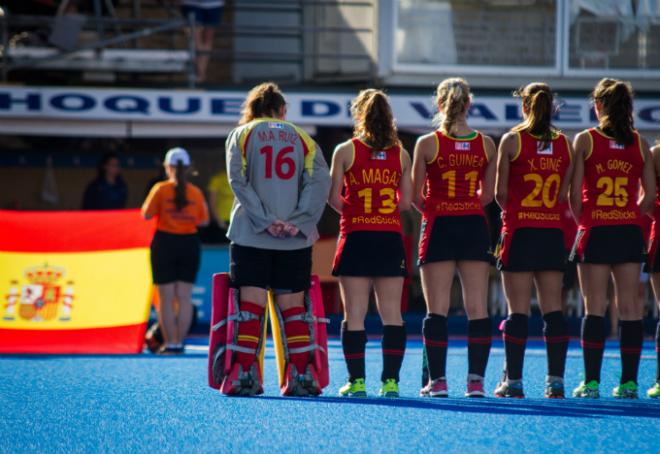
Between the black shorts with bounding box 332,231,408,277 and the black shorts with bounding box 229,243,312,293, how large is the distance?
213 mm

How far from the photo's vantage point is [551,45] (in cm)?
1708

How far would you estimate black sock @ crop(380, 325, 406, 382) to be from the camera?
766 cm

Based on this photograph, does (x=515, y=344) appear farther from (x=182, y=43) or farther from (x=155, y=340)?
(x=182, y=43)

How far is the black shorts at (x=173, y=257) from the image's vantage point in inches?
449

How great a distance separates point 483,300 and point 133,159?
10.6 meters

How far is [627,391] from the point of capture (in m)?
7.77

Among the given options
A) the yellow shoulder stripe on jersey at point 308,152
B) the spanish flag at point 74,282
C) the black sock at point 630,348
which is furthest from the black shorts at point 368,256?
the spanish flag at point 74,282

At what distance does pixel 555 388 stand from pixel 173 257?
471 cm

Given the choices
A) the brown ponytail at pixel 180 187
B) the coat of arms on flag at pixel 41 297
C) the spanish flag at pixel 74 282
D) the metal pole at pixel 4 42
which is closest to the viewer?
the brown ponytail at pixel 180 187

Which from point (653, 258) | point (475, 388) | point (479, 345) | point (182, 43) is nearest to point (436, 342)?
point (479, 345)

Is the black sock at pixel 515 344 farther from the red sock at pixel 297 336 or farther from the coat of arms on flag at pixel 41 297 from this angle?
the coat of arms on flag at pixel 41 297

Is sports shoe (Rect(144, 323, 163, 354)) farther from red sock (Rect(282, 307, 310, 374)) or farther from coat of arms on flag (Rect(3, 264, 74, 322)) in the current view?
red sock (Rect(282, 307, 310, 374))

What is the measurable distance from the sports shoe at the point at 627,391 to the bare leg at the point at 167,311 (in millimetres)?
4881

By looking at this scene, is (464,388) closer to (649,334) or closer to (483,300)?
(483,300)
